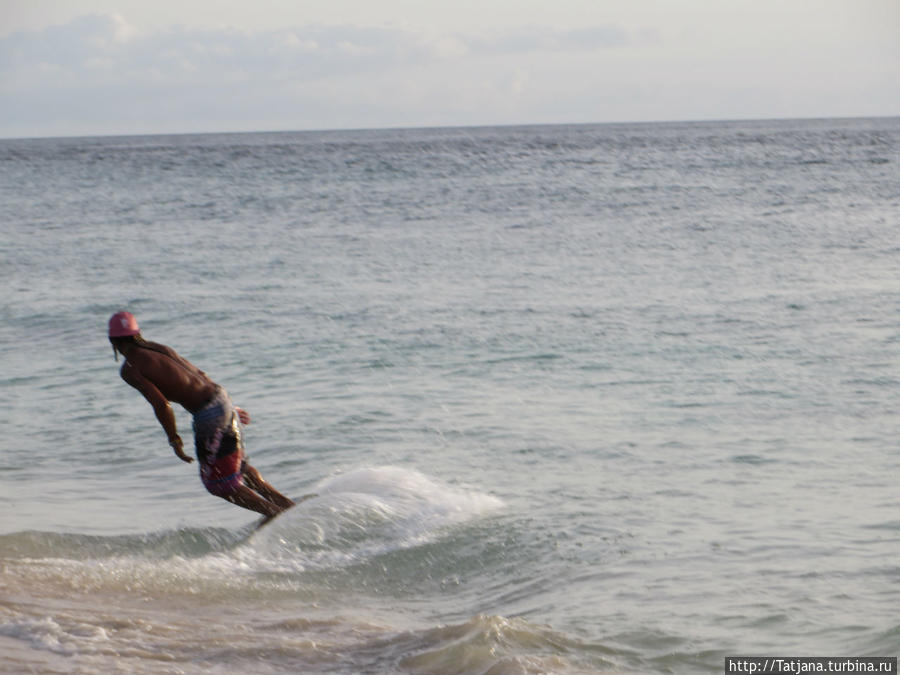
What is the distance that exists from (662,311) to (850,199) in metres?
19.3

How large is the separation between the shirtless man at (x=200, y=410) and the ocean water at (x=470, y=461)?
0.34m

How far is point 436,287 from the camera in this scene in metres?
19.2

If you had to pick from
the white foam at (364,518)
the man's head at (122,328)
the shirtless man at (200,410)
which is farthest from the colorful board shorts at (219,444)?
the man's head at (122,328)

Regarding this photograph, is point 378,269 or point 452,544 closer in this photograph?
point 452,544

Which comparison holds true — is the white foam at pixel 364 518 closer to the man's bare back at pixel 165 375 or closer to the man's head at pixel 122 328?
the man's bare back at pixel 165 375

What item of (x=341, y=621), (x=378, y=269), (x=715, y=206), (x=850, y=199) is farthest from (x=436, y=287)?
(x=850, y=199)

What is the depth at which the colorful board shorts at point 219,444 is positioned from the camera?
7504 millimetres

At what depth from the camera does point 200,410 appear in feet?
24.6

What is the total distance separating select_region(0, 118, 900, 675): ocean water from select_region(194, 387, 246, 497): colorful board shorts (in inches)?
19.9

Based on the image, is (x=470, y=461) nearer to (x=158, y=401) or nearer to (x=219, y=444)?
(x=219, y=444)

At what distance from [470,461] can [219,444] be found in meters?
2.83

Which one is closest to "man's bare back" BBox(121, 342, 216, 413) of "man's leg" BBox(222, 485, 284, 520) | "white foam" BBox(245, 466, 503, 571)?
"man's leg" BBox(222, 485, 284, 520)

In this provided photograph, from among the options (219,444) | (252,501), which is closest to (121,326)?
(219,444)

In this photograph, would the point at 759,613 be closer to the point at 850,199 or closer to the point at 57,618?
the point at 57,618
